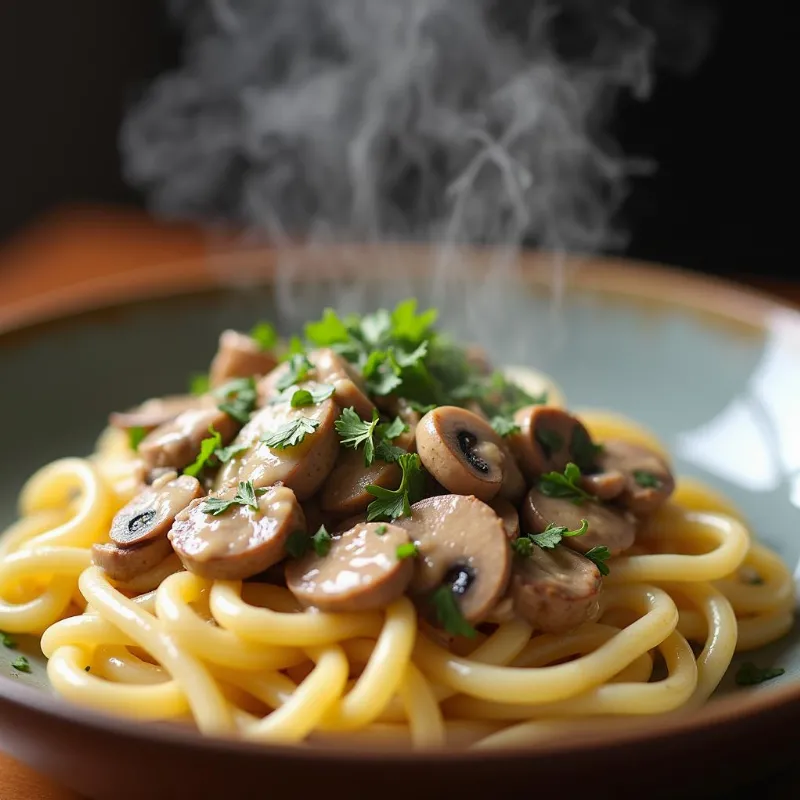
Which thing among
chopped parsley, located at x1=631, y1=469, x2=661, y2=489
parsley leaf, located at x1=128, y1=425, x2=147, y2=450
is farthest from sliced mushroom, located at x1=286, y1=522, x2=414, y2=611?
parsley leaf, located at x1=128, y1=425, x2=147, y2=450

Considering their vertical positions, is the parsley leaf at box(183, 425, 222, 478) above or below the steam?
below

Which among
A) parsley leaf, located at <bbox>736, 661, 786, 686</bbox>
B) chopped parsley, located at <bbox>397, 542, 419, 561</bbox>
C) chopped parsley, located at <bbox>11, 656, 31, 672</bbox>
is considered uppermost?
chopped parsley, located at <bbox>397, 542, 419, 561</bbox>

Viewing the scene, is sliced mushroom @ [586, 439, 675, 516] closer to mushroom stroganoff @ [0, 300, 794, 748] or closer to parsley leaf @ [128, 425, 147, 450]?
mushroom stroganoff @ [0, 300, 794, 748]

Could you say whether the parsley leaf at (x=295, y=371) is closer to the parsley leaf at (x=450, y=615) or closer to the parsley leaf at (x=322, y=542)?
the parsley leaf at (x=322, y=542)

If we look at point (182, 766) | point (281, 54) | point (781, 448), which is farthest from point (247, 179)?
point (182, 766)

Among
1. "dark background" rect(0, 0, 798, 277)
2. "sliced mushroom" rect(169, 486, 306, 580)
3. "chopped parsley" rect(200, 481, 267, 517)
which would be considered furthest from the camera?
"dark background" rect(0, 0, 798, 277)

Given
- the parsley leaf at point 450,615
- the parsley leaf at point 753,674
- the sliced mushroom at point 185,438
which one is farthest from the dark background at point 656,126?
the parsley leaf at point 450,615
